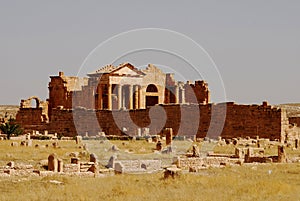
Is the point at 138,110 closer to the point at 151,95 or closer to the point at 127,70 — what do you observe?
the point at 127,70

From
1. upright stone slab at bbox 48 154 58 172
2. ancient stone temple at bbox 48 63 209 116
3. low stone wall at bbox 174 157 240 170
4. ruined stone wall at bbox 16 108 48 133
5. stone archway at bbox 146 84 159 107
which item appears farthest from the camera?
stone archway at bbox 146 84 159 107

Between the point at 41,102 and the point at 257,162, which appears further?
the point at 41,102

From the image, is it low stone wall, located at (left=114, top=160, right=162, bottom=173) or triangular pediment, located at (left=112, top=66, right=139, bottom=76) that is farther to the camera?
triangular pediment, located at (left=112, top=66, right=139, bottom=76)

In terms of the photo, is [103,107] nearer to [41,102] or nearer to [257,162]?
[41,102]

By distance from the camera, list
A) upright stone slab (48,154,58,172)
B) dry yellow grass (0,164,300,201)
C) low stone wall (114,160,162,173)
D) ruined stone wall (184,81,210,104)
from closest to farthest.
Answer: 1. dry yellow grass (0,164,300,201)
2. upright stone slab (48,154,58,172)
3. low stone wall (114,160,162,173)
4. ruined stone wall (184,81,210,104)

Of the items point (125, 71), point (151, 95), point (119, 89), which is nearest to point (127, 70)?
point (125, 71)

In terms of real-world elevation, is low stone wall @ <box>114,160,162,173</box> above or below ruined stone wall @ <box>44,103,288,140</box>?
below

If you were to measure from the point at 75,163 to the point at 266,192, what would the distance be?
27.0 ft

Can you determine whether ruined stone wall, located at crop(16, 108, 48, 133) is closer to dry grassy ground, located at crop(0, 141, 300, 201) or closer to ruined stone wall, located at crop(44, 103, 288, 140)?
ruined stone wall, located at crop(44, 103, 288, 140)

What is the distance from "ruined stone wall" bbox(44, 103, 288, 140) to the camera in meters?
39.6

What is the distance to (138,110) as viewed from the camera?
4647cm

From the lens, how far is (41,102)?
178 ft

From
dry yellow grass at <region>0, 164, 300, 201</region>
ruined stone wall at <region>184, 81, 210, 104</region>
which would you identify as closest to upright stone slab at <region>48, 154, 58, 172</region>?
dry yellow grass at <region>0, 164, 300, 201</region>

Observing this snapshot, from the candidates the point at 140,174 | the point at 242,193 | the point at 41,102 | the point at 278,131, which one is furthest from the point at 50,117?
the point at 242,193
